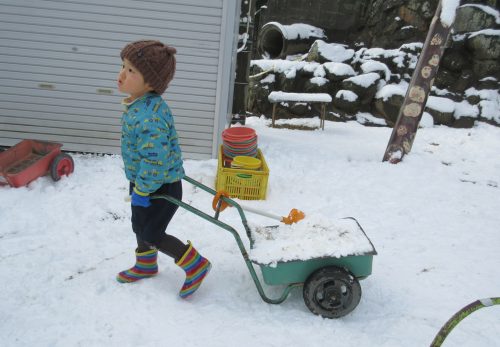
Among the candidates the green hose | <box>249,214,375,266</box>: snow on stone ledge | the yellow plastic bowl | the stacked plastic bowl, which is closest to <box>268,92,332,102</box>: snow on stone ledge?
the stacked plastic bowl

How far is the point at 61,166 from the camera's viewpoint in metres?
4.81

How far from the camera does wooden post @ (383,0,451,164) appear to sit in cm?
600

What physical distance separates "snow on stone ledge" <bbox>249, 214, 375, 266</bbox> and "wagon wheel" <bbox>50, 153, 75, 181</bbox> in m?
2.77

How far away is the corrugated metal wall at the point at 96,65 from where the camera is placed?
539 cm

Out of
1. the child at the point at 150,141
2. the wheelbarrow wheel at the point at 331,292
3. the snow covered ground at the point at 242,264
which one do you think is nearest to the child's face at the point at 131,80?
the child at the point at 150,141

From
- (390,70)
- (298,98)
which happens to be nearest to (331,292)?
(298,98)

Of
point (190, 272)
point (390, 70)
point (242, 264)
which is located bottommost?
point (242, 264)

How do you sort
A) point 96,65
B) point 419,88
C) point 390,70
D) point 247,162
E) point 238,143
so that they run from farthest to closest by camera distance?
point 390,70 → point 419,88 → point 96,65 → point 238,143 → point 247,162

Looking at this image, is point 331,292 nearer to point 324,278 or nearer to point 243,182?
point 324,278

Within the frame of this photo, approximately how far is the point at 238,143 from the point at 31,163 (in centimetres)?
247

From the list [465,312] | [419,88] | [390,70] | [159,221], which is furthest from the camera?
[390,70]

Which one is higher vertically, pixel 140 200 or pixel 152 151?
pixel 152 151

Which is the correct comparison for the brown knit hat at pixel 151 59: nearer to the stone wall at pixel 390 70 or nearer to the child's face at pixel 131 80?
the child's face at pixel 131 80

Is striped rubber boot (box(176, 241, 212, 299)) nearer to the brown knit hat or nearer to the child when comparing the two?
the child
